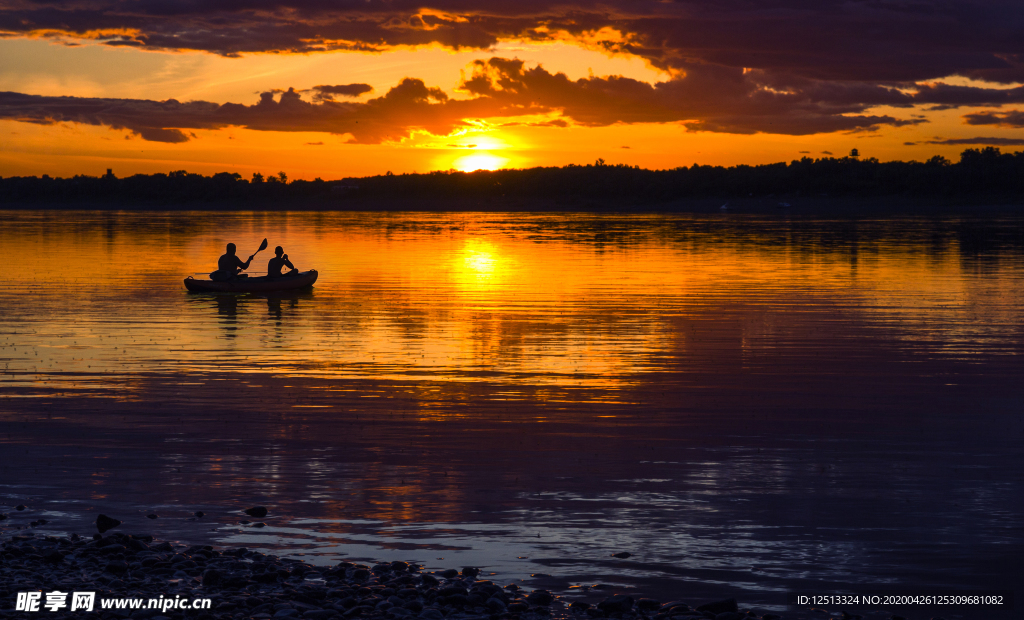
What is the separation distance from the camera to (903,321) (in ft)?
77.6

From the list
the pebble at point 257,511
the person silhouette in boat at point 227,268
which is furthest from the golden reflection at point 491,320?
the pebble at point 257,511

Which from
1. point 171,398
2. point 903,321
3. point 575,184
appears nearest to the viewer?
point 171,398

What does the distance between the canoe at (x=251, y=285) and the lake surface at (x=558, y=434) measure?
8.86 feet

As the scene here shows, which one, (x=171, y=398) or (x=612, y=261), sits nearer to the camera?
(x=171, y=398)

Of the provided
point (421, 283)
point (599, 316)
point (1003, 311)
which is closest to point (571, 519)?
point (599, 316)

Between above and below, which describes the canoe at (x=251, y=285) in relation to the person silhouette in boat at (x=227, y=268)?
below

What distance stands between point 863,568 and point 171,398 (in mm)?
10489

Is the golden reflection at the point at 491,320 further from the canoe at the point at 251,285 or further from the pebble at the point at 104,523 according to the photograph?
the pebble at the point at 104,523

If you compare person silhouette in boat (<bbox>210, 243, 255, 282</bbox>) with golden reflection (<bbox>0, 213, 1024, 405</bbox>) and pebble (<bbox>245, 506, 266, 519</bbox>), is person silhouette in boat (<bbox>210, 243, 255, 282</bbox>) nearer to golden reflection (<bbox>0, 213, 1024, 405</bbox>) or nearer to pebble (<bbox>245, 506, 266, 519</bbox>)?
golden reflection (<bbox>0, 213, 1024, 405</bbox>)

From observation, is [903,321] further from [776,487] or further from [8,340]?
[8,340]

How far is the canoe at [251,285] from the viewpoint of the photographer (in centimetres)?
2973

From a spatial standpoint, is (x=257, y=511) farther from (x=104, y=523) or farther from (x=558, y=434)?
(x=558, y=434)

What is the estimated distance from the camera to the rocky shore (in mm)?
7121

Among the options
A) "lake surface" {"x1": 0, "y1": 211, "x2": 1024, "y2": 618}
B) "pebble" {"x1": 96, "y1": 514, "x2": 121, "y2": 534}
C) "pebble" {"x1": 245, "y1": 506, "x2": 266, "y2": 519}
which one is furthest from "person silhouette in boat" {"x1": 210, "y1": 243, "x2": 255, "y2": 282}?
"pebble" {"x1": 96, "y1": 514, "x2": 121, "y2": 534}
